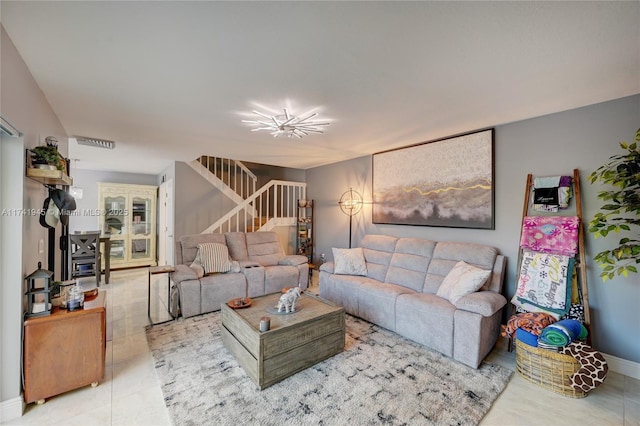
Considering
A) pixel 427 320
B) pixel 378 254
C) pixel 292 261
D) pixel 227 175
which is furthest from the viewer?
pixel 227 175

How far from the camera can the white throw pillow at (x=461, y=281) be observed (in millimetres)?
2701

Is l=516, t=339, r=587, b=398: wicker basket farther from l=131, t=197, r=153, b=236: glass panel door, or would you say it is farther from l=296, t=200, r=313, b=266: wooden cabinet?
l=131, t=197, r=153, b=236: glass panel door

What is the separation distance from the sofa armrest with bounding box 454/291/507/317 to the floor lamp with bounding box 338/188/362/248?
260cm

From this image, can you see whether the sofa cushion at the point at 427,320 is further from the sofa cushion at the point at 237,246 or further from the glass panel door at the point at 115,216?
the glass panel door at the point at 115,216

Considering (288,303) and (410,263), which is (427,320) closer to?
(410,263)

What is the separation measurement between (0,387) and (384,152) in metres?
4.68

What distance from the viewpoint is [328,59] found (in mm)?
1819

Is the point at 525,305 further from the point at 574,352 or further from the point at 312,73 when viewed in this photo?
the point at 312,73

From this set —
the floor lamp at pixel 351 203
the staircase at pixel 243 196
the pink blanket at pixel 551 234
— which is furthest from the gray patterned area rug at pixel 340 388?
the staircase at pixel 243 196

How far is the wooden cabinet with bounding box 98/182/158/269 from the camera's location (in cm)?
626

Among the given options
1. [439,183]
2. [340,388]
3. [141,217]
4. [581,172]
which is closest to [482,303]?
[340,388]

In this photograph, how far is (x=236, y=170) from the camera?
6.57 meters

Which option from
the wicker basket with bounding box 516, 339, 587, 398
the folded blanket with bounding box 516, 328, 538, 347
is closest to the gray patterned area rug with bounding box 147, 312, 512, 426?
the wicker basket with bounding box 516, 339, 587, 398

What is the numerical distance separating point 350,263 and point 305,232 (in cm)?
213
